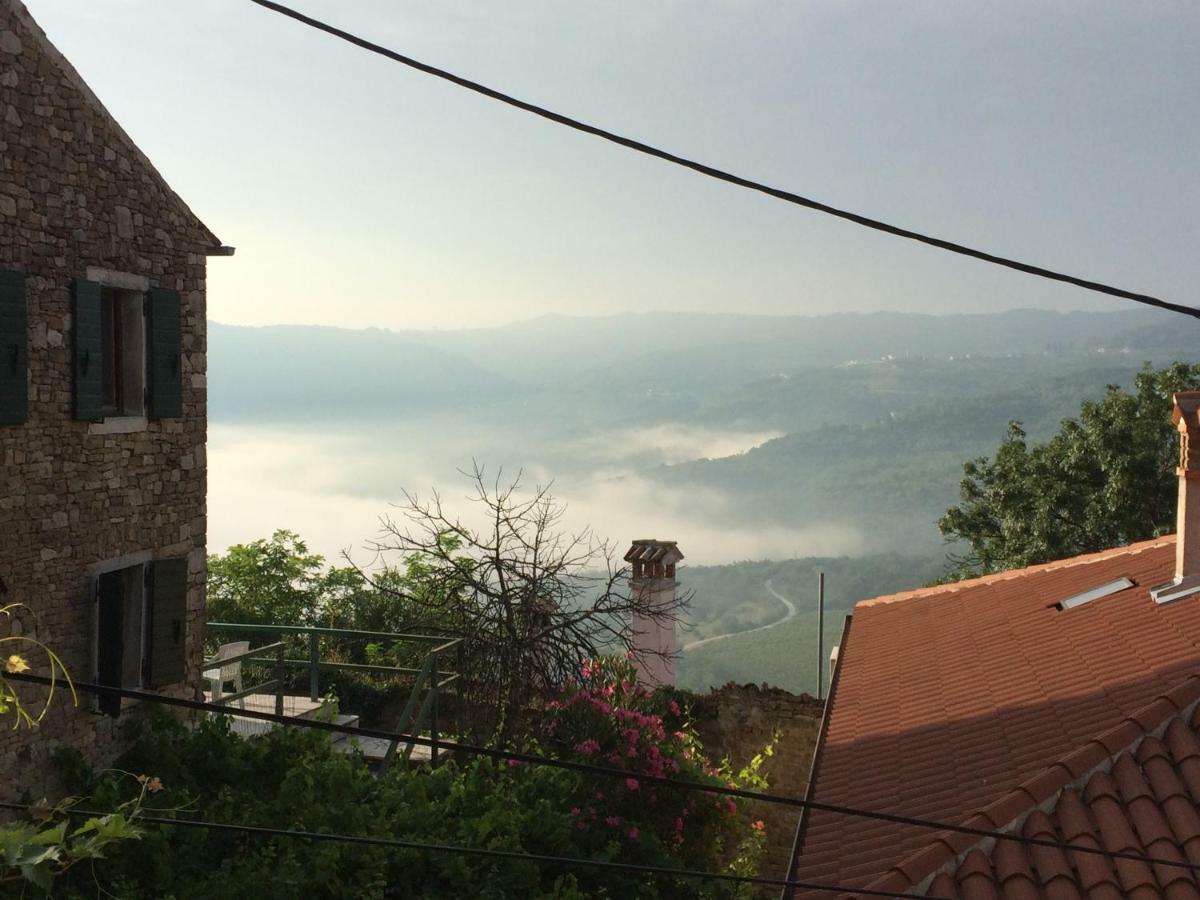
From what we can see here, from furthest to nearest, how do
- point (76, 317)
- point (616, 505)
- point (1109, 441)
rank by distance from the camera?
point (616, 505), point (1109, 441), point (76, 317)

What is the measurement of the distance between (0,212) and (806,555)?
5772 cm

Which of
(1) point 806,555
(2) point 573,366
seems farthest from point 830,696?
(2) point 573,366

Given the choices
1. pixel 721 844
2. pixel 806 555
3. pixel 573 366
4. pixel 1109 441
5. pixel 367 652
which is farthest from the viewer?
pixel 573 366

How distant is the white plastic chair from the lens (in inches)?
494

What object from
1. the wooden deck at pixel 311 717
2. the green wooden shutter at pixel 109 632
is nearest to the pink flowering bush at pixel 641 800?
the wooden deck at pixel 311 717

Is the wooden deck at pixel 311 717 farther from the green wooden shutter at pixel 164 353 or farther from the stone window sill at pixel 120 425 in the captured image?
the green wooden shutter at pixel 164 353

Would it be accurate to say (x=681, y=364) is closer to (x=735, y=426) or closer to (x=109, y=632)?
(x=735, y=426)

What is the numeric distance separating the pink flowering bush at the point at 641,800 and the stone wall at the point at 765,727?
130 cm

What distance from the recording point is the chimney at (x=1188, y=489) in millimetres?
10031

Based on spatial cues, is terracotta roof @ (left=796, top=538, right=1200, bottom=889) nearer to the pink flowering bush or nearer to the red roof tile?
the red roof tile

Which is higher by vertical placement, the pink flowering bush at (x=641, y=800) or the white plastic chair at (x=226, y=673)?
the white plastic chair at (x=226, y=673)

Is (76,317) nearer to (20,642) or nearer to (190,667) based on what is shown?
(20,642)

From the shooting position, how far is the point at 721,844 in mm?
12820

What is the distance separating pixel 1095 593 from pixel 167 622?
8817 mm
